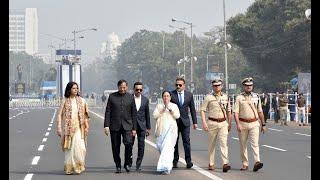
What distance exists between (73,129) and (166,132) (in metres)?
1.72

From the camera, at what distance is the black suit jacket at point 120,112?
49.8ft

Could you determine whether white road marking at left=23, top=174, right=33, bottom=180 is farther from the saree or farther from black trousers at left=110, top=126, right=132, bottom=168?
black trousers at left=110, top=126, right=132, bottom=168

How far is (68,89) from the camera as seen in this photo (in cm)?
1533

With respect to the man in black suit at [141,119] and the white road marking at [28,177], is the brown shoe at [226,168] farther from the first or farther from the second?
the white road marking at [28,177]

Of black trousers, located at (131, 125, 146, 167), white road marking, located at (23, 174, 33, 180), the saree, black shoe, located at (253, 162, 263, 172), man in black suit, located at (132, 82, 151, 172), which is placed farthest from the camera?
man in black suit, located at (132, 82, 151, 172)

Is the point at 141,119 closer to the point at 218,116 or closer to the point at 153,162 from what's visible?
the point at 218,116

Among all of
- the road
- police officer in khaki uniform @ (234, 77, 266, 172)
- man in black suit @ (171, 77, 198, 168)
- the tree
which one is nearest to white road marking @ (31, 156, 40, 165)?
the road

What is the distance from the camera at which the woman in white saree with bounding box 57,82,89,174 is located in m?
15.0

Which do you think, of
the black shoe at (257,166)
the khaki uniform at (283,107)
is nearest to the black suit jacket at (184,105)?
the black shoe at (257,166)

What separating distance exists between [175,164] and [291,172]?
2.33 meters

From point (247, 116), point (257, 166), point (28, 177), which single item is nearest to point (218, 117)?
point (247, 116)

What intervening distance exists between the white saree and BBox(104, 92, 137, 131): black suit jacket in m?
0.47
